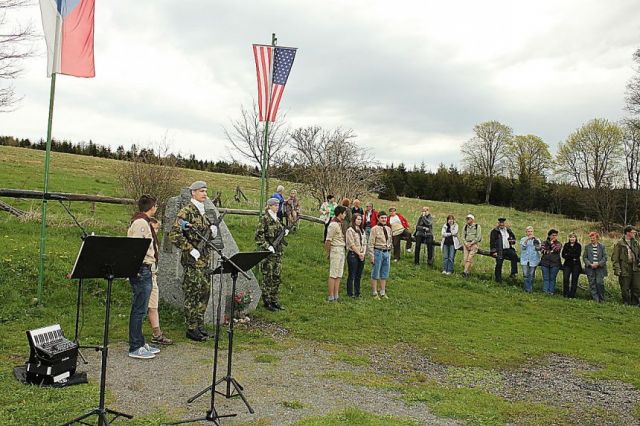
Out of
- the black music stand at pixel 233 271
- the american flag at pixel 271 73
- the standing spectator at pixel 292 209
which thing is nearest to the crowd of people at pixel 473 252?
the standing spectator at pixel 292 209

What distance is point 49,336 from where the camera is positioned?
20.9ft

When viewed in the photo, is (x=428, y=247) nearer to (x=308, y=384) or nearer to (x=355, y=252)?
(x=355, y=252)

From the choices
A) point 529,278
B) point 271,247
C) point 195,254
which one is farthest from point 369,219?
point 195,254

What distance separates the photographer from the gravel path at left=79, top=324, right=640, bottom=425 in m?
5.75

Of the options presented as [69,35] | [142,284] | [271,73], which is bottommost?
[142,284]

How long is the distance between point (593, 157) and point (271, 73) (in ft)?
129

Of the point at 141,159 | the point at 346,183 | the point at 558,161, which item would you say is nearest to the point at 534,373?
the point at 141,159

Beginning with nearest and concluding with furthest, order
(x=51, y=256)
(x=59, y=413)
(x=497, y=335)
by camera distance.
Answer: (x=59, y=413) → (x=497, y=335) → (x=51, y=256)

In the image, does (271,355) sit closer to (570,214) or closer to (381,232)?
(381,232)

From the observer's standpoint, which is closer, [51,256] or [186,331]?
[186,331]

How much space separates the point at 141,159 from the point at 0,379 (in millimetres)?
11475

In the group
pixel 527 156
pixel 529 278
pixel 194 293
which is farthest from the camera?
pixel 527 156

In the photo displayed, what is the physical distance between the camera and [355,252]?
40.1 feet

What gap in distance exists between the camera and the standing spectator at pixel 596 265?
14383 mm
